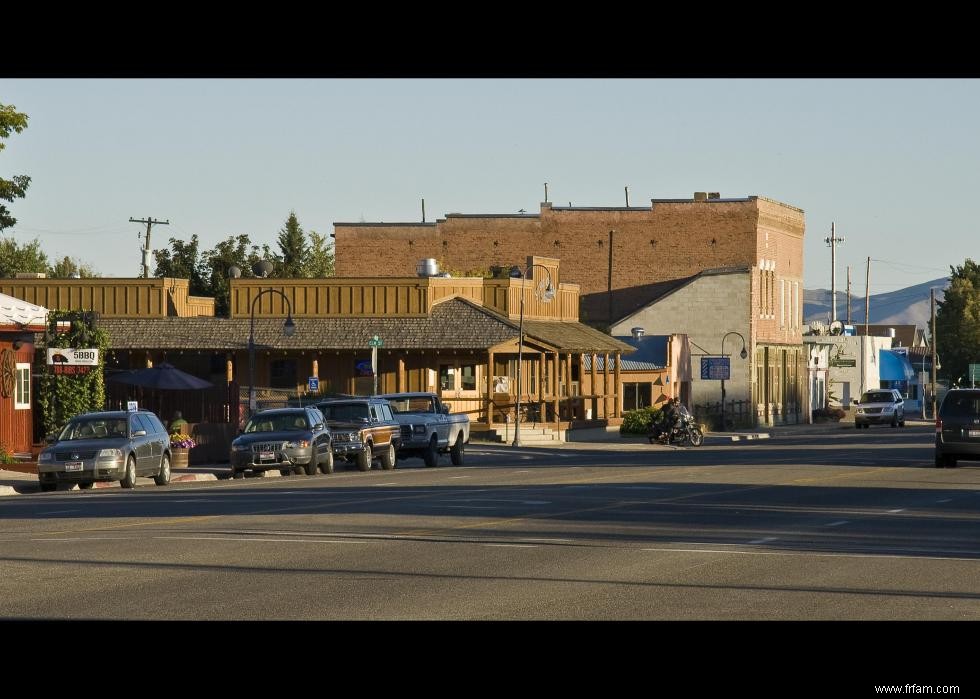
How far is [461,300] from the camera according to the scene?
63.9 metres

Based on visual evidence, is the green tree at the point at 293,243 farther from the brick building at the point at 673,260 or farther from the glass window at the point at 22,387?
the glass window at the point at 22,387

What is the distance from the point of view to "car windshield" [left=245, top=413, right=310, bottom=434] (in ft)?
119

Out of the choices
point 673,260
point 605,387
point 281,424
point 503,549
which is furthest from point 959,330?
point 503,549

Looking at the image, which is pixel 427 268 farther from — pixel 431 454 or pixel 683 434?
pixel 431 454

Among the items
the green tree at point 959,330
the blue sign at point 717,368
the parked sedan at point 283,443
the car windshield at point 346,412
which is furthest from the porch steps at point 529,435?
the green tree at point 959,330

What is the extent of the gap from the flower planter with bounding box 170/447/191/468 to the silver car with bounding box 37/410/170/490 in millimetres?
6178

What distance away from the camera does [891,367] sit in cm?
11538

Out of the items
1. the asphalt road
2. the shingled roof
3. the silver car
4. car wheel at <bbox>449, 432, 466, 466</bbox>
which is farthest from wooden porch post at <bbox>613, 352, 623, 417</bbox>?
the silver car

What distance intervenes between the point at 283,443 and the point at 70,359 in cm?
787

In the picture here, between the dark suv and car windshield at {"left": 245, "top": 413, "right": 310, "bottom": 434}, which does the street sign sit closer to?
the dark suv

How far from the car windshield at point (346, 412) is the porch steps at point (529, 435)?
1836 centimetres
